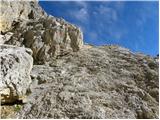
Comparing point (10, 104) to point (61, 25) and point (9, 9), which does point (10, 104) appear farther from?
point (9, 9)

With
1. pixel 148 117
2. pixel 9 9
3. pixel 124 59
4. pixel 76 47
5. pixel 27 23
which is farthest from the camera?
pixel 9 9

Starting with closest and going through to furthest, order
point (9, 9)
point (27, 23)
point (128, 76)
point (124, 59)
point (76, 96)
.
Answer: point (76, 96)
point (128, 76)
point (124, 59)
point (27, 23)
point (9, 9)

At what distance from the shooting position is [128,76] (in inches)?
710

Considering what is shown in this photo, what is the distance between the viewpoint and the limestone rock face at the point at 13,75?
14874 millimetres

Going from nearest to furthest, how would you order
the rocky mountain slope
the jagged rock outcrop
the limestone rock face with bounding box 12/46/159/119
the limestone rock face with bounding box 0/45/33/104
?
1. the limestone rock face with bounding box 12/46/159/119
2. the rocky mountain slope
3. the limestone rock face with bounding box 0/45/33/104
4. the jagged rock outcrop

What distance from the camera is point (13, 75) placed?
50.3ft

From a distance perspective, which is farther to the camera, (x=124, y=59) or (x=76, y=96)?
(x=124, y=59)

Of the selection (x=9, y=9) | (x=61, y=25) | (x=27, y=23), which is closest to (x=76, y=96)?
(x=61, y=25)

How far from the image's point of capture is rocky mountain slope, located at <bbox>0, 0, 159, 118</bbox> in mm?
14694

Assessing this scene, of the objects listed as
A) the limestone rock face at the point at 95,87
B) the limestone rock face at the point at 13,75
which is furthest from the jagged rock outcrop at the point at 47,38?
the limestone rock face at the point at 13,75

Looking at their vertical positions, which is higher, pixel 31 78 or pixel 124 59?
pixel 124 59

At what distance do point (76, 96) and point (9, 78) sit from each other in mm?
3453

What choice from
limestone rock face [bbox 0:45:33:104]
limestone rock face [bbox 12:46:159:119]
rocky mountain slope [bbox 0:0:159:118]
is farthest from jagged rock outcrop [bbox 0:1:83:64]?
limestone rock face [bbox 0:45:33:104]

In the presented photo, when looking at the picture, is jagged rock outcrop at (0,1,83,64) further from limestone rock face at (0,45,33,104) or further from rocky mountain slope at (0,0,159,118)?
limestone rock face at (0,45,33,104)
